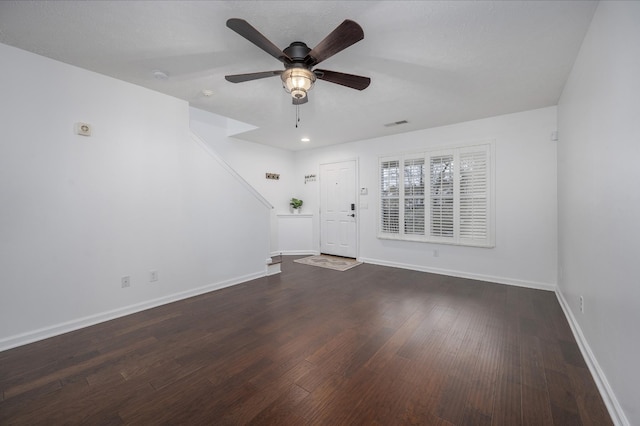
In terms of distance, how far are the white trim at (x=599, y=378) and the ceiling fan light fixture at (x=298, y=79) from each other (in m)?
2.89

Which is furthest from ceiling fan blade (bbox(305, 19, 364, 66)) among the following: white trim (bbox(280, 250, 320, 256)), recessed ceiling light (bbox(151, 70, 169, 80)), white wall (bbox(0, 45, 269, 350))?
white trim (bbox(280, 250, 320, 256))

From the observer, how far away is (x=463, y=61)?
8.07 feet

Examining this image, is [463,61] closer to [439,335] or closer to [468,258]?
[439,335]

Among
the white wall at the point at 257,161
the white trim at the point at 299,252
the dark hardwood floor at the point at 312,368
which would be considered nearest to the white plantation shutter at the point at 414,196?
the dark hardwood floor at the point at 312,368

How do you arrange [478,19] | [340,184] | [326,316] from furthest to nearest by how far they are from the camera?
[340,184]
[326,316]
[478,19]

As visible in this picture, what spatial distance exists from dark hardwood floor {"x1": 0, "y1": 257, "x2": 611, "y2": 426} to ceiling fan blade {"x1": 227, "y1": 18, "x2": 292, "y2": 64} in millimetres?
2336

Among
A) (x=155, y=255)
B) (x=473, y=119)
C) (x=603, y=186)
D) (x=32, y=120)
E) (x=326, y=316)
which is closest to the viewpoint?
(x=603, y=186)

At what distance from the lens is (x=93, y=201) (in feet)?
8.91

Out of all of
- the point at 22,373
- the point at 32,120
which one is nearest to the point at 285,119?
the point at 32,120

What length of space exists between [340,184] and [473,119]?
2.79 metres

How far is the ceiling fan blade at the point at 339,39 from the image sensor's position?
156 centimetres

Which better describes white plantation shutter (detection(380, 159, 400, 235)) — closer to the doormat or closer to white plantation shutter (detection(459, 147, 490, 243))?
the doormat

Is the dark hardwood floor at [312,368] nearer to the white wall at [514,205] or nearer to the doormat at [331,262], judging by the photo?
the white wall at [514,205]

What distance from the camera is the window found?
13.4 feet
